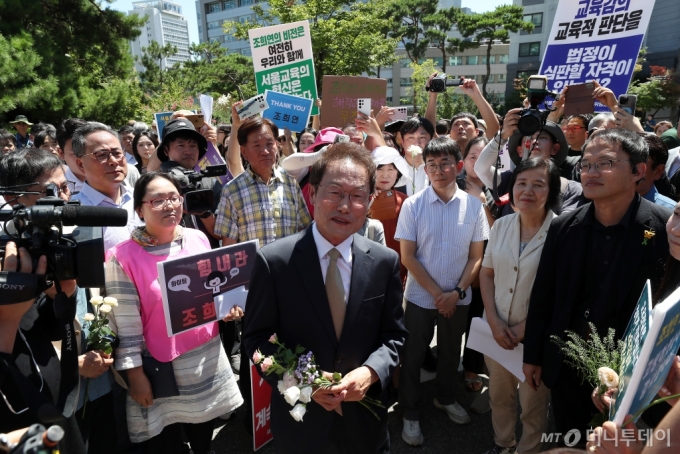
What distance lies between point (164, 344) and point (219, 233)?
98 centimetres

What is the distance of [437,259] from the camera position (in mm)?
3248

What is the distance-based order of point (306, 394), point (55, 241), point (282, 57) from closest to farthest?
point (55, 241) < point (306, 394) < point (282, 57)

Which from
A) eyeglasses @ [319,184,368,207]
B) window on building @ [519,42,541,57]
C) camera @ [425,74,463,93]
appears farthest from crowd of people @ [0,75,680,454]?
window on building @ [519,42,541,57]

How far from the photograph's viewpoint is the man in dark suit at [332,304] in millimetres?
1872

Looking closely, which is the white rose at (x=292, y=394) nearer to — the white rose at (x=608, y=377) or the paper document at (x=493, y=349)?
the white rose at (x=608, y=377)

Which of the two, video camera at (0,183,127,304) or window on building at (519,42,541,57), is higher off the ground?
window on building at (519,42,541,57)

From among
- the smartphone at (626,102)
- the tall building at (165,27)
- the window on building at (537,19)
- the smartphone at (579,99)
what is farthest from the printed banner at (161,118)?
the tall building at (165,27)

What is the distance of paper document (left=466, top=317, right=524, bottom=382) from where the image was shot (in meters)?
2.75

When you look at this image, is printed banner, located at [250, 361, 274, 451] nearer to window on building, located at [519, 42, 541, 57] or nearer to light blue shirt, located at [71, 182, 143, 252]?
light blue shirt, located at [71, 182, 143, 252]

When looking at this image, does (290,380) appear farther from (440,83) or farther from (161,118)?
(161,118)

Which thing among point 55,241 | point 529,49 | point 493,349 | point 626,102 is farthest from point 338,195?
point 529,49

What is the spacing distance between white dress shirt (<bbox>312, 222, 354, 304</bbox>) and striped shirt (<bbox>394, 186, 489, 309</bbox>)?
1396mm

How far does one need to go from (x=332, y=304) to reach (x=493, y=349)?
1467mm

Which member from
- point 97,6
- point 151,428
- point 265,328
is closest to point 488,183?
point 265,328
